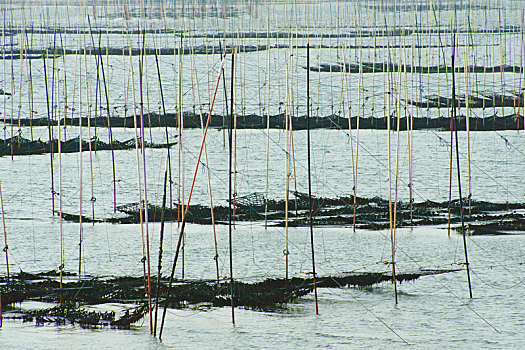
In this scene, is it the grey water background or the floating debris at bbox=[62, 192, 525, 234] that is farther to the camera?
the floating debris at bbox=[62, 192, 525, 234]

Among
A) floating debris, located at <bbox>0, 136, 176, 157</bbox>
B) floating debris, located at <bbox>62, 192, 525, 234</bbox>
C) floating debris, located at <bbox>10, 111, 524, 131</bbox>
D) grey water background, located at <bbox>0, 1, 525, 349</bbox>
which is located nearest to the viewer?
grey water background, located at <bbox>0, 1, 525, 349</bbox>

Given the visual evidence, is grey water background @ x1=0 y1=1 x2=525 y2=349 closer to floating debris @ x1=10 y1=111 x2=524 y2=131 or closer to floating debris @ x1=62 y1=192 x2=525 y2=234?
floating debris @ x1=62 y1=192 x2=525 y2=234

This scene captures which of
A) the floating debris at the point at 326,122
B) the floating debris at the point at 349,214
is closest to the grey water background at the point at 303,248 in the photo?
the floating debris at the point at 349,214

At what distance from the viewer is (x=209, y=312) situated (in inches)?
457

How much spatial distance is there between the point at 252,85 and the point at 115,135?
7678mm

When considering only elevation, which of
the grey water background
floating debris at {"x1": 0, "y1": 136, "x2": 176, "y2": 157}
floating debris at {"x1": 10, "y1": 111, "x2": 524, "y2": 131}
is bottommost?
the grey water background

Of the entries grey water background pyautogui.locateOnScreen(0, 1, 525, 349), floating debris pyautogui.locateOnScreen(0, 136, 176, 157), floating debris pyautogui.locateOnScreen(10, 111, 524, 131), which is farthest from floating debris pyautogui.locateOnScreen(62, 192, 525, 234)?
floating debris pyautogui.locateOnScreen(10, 111, 524, 131)

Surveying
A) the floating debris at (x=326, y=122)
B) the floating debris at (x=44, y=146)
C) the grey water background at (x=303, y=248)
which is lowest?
the grey water background at (x=303, y=248)

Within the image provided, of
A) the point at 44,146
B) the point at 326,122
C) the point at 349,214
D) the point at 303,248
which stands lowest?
the point at 303,248

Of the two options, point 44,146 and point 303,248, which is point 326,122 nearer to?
point 44,146

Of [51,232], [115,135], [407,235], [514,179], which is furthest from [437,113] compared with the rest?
[51,232]

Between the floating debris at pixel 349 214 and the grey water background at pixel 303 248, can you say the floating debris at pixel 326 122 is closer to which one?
the grey water background at pixel 303 248

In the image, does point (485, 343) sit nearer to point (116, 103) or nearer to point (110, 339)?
point (110, 339)

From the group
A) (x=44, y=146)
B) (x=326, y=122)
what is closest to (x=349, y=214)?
(x=326, y=122)
